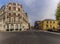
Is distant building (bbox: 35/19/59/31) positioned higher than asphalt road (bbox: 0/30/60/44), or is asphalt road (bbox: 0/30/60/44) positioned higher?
distant building (bbox: 35/19/59/31)

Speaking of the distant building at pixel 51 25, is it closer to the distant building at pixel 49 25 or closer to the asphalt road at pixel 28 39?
the distant building at pixel 49 25

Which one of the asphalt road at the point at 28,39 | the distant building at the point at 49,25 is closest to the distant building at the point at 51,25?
the distant building at the point at 49,25

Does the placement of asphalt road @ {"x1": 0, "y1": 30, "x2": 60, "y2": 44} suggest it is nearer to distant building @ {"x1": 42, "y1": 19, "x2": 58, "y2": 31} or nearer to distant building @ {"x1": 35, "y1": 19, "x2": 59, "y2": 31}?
distant building @ {"x1": 42, "y1": 19, "x2": 58, "y2": 31}

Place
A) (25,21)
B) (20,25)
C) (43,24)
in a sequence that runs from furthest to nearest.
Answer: (43,24) → (25,21) → (20,25)

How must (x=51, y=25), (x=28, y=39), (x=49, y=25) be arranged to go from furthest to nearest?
(x=49, y=25) < (x=51, y=25) < (x=28, y=39)

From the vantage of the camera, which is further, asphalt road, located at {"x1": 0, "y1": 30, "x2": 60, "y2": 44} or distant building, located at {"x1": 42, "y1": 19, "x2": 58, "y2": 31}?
distant building, located at {"x1": 42, "y1": 19, "x2": 58, "y2": 31}

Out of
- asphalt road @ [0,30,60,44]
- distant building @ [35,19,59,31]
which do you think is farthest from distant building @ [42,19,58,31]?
asphalt road @ [0,30,60,44]

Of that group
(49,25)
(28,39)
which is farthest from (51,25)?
(28,39)

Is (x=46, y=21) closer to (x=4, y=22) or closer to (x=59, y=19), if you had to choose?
(x=59, y=19)

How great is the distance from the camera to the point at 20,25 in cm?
4616

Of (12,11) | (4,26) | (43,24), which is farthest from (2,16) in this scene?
(43,24)

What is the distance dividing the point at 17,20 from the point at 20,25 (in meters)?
1.94

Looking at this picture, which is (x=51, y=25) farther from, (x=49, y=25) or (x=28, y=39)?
(x=28, y=39)

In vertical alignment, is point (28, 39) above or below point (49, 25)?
below
